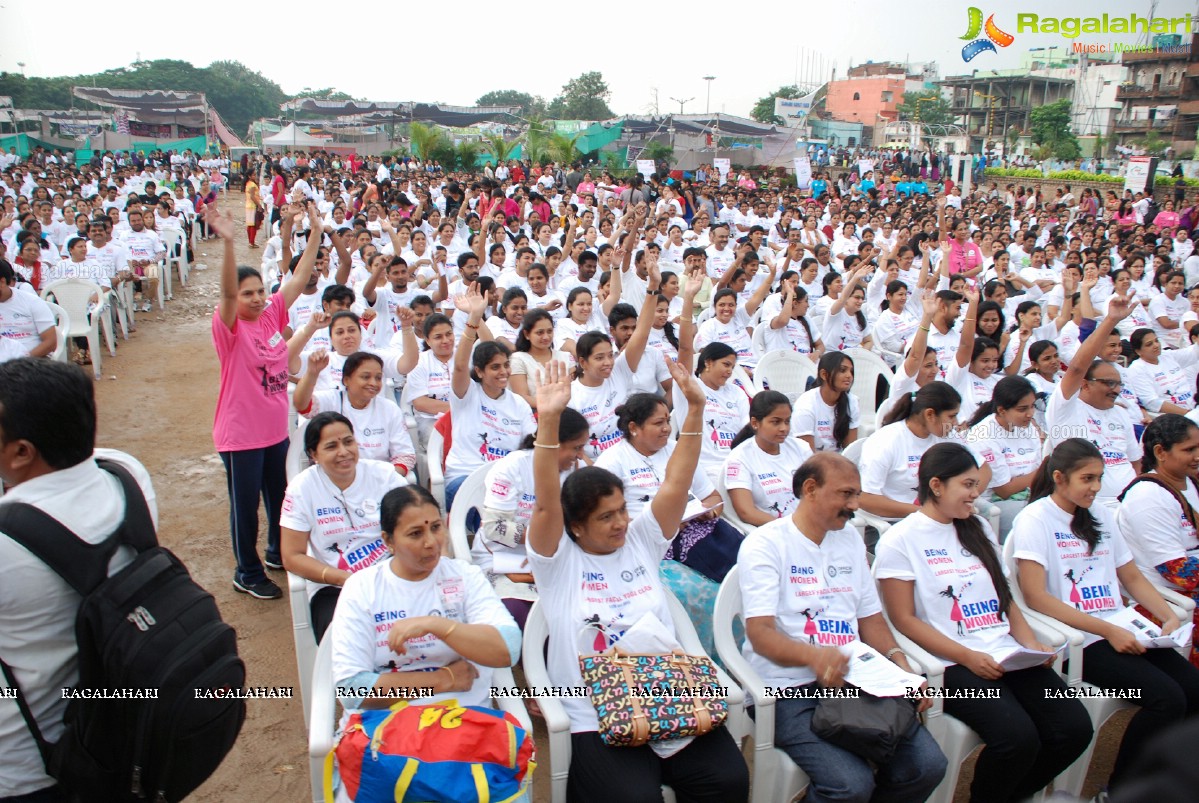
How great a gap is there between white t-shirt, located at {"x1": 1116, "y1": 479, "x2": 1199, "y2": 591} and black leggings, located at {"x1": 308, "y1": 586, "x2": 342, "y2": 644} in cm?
341

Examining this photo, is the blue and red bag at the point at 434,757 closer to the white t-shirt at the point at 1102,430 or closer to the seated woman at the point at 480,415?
the seated woman at the point at 480,415

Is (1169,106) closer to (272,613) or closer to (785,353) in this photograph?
(785,353)

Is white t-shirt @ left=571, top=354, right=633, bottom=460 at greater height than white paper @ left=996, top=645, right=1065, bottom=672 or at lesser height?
greater

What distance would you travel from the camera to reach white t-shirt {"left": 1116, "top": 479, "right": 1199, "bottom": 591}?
349cm

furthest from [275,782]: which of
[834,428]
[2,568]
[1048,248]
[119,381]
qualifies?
[1048,248]

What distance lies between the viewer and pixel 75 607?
1793 mm

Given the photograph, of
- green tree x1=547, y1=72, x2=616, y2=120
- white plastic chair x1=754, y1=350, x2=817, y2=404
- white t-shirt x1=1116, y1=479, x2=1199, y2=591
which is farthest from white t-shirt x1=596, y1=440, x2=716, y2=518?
green tree x1=547, y1=72, x2=616, y2=120

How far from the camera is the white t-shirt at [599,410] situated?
4.84 metres

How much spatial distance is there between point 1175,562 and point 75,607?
402 cm

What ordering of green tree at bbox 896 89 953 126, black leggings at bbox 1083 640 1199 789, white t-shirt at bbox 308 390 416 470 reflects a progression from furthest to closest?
green tree at bbox 896 89 953 126, white t-shirt at bbox 308 390 416 470, black leggings at bbox 1083 640 1199 789

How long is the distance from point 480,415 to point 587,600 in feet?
6.58

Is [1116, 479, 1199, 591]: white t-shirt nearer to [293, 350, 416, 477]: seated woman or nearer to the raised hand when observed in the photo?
the raised hand

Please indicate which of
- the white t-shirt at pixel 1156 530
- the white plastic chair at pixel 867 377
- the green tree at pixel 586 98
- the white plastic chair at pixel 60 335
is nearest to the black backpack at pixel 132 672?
the white t-shirt at pixel 1156 530

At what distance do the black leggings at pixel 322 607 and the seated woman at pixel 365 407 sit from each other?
Answer: 1.01 m
